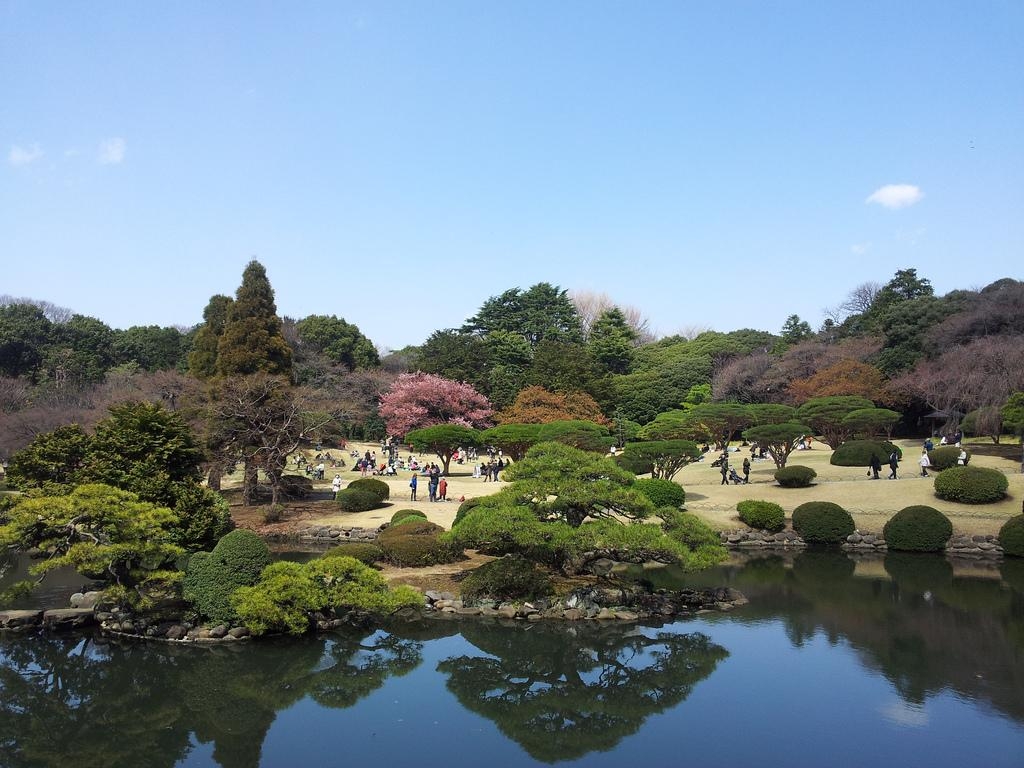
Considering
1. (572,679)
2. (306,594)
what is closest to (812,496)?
(572,679)

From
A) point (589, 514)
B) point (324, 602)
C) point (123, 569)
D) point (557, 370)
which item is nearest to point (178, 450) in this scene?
point (123, 569)

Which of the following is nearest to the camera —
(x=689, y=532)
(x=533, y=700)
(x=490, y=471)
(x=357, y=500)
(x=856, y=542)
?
(x=533, y=700)

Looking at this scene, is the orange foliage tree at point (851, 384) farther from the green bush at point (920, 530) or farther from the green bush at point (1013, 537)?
the green bush at point (1013, 537)

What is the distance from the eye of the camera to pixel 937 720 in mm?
10352

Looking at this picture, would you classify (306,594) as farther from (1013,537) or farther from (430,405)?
(430,405)

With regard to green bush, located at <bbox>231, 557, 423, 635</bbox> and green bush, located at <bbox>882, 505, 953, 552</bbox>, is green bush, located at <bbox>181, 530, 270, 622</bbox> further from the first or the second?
green bush, located at <bbox>882, 505, 953, 552</bbox>

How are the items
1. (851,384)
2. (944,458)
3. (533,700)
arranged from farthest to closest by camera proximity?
(851,384), (944,458), (533,700)

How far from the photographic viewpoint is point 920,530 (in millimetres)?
22719

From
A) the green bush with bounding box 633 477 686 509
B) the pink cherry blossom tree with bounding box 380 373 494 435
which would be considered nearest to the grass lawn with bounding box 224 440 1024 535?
the green bush with bounding box 633 477 686 509

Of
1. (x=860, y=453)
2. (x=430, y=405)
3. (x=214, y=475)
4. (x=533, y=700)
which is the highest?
(x=430, y=405)

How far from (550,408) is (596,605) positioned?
1097 inches

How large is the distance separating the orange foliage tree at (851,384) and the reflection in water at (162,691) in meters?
37.5

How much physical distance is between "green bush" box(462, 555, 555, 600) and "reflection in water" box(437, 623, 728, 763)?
103 cm

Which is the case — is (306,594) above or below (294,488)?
below
